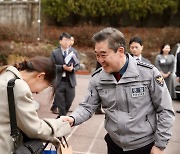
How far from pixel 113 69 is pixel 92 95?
1.18 ft

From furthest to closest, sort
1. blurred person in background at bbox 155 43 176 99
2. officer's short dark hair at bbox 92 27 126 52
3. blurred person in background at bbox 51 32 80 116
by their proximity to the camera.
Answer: blurred person in background at bbox 155 43 176 99, blurred person in background at bbox 51 32 80 116, officer's short dark hair at bbox 92 27 126 52

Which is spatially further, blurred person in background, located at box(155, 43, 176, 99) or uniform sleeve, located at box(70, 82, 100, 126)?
blurred person in background, located at box(155, 43, 176, 99)

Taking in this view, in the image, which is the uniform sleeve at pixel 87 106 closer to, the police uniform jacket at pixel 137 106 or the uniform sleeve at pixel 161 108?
the police uniform jacket at pixel 137 106

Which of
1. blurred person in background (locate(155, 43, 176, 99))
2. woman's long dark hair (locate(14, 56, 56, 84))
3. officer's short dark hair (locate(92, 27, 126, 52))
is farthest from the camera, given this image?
blurred person in background (locate(155, 43, 176, 99))

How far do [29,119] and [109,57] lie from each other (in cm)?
75

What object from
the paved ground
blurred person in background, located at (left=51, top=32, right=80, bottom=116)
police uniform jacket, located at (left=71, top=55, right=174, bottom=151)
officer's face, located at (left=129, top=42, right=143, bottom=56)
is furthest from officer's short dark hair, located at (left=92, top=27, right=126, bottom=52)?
blurred person in background, located at (left=51, top=32, right=80, bottom=116)

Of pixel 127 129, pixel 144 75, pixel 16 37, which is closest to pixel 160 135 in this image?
pixel 127 129

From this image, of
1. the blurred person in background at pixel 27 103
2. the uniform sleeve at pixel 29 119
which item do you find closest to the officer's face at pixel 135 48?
the blurred person in background at pixel 27 103

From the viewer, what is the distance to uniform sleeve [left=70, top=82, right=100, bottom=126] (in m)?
2.73

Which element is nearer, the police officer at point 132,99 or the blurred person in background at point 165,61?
the police officer at point 132,99

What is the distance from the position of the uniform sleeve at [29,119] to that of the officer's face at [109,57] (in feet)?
1.99

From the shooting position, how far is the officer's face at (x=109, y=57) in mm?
2396

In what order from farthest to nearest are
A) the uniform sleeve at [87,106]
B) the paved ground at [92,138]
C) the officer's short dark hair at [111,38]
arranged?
the paved ground at [92,138], the uniform sleeve at [87,106], the officer's short dark hair at [111,38]

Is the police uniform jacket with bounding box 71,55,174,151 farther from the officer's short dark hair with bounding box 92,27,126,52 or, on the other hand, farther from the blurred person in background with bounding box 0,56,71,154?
the blurred person in background with bounding box 0,56,71,154
